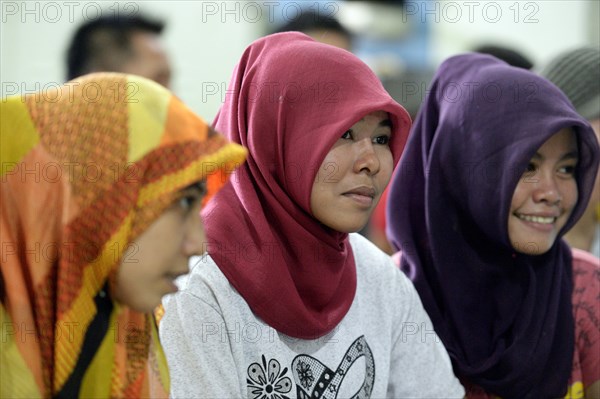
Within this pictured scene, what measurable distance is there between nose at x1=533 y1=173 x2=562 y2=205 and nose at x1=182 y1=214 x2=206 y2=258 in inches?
36.1

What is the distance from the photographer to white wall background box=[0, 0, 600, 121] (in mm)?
4227

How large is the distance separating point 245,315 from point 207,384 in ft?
0.52

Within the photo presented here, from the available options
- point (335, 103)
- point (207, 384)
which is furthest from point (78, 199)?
point (335, 103)

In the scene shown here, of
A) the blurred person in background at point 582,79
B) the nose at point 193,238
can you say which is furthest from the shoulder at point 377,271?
the blurred person in background at point 582,79

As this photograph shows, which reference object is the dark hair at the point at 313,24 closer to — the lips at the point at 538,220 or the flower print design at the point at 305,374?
the lips at the point at 538,220

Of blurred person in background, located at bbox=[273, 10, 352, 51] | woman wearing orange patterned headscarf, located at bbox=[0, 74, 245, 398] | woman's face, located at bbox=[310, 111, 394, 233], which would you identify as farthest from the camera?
blurred person in background, located at bbox=[273, 10, 352, 51]

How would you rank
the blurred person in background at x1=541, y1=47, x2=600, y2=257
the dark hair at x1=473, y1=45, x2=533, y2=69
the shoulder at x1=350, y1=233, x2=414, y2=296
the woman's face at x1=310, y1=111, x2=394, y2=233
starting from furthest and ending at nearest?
the dark hair at x1=473, y1=45, x2=533, y2=69, the blurred person in background at x1=541, y1=47, x2=600, y2=257, the shoulder at x1=350, y1=233, x2=414, y2=296, the woman's face at x1=310, y1=111, x2=394, y2=233

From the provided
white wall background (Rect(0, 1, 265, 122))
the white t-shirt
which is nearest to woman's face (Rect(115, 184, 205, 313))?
the white t-shirt

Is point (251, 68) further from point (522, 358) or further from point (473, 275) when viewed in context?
point (522, 358)

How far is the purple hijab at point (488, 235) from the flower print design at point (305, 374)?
442mm

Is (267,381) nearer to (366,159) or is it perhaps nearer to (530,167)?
(366,159)

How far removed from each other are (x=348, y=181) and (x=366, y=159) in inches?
2.1

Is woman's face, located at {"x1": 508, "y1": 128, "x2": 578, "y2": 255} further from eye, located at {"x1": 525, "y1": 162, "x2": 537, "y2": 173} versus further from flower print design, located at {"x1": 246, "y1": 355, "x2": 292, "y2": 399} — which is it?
flower print design, located at {"x1": 246, "y1": 355, "x2": 292, "y2": 399}

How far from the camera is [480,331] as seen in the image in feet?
6.56
